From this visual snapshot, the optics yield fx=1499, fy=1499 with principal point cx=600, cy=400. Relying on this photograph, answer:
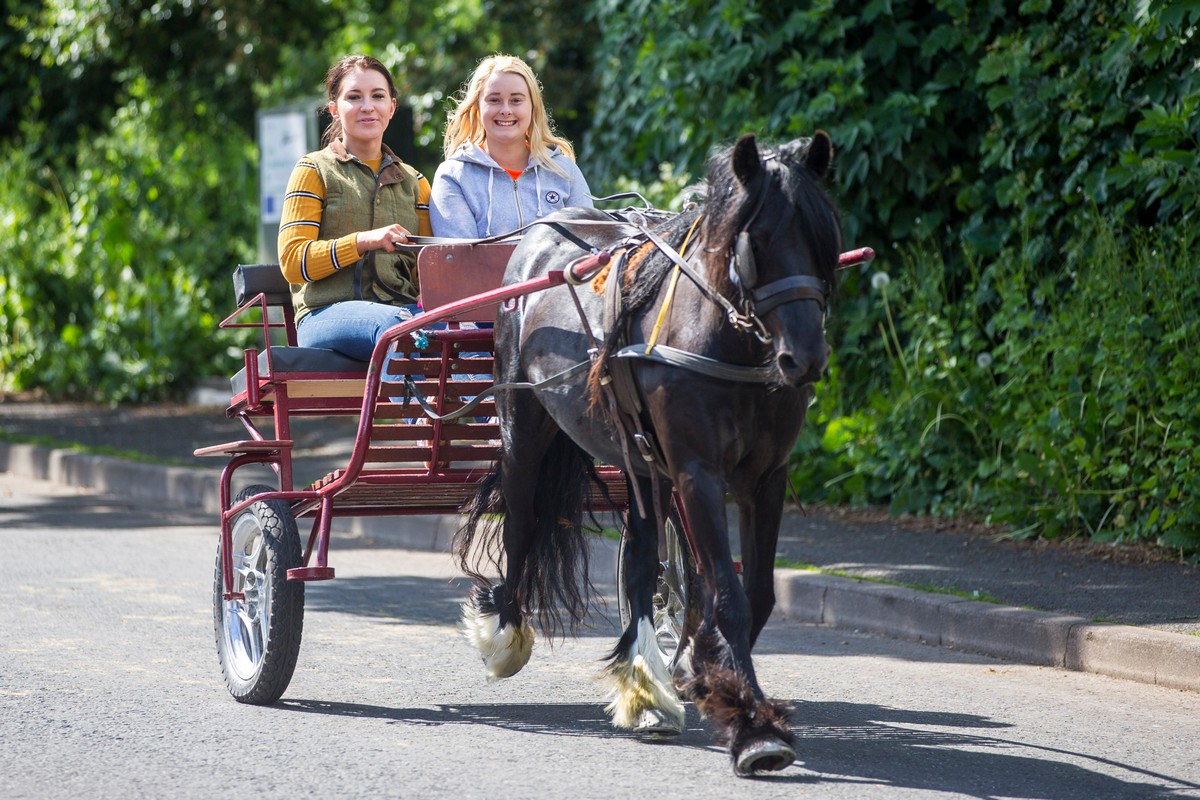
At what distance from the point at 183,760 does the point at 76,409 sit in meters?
12.0

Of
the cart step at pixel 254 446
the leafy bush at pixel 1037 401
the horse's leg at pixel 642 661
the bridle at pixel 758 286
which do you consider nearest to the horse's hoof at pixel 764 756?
the horse's leg at pixel 642 661

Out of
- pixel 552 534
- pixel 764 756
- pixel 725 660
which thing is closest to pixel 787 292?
pixel 725 660

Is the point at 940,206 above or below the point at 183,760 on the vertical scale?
above

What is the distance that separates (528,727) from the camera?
4863 mm

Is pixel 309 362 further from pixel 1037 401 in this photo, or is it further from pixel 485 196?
pixel 1037 401

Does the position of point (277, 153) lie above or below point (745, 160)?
above

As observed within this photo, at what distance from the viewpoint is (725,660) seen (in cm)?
420

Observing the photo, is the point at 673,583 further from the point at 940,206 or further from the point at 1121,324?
the point at 940,206

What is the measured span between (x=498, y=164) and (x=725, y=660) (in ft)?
7.61

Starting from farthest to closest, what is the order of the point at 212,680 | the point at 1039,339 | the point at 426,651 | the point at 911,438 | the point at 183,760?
1. the point at 911,438
2. the point at 1039,339
3. the point at 426,651
4. the point at 212,680
5. the point at 183,760

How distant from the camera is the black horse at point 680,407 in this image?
4.07 meters

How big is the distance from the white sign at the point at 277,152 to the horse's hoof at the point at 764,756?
955 cm

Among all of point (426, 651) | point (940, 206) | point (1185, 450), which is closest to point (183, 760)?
point (426, 651)

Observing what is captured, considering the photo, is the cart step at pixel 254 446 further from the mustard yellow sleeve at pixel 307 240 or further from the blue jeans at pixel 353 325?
the mustard yellow sleeve at pixel 307 240
